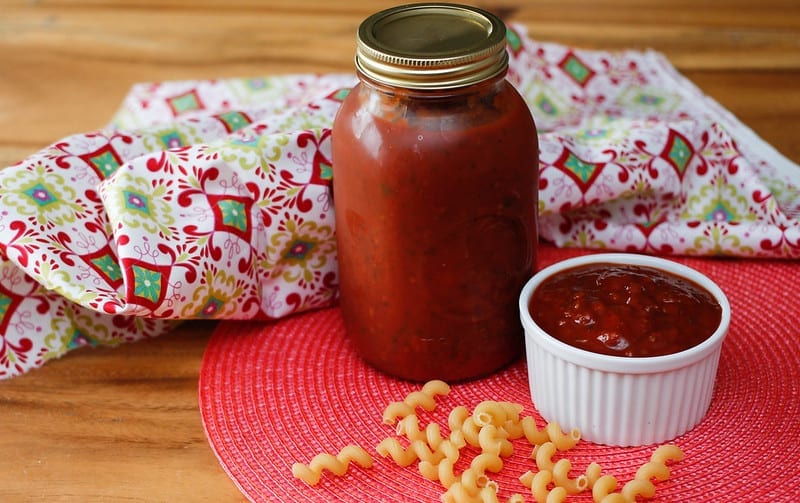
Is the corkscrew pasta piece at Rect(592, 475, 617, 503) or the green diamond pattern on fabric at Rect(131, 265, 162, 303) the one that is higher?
the green diamond pattern on fabric at Rect(131, 265, 162, 303)

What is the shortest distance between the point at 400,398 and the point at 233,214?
0.31 meters

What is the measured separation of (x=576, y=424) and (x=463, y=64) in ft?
1.33

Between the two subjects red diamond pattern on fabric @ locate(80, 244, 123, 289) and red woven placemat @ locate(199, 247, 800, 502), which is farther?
red diamond pattern on fabric @ locate(80, 244, 123, 289)

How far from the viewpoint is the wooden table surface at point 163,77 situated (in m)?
1.09

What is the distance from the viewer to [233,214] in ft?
4.12

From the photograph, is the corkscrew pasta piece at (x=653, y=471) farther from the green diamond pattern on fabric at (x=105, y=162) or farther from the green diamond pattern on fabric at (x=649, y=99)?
the green diamond pattern on fabric at (x=649, y=99)

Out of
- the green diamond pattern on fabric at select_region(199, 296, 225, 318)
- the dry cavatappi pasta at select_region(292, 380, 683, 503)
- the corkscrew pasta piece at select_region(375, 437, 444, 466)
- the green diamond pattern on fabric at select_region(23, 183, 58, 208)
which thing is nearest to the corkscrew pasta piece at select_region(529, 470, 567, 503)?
the dry cavatappi pasta at select_region(292, 380, 683, 503)

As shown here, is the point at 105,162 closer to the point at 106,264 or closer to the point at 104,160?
the point at 104,160

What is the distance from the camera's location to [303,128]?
140cm

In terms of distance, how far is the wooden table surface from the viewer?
109 cm

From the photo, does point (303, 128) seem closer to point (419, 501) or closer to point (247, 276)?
point (247, 276)

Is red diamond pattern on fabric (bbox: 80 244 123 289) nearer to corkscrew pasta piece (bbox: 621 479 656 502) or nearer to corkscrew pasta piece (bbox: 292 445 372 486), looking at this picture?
corkscrew pasta piece (bbox: 292 445 372 486)

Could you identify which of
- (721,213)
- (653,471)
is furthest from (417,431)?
(721,213)

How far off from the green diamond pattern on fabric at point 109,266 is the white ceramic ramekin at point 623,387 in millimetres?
487
